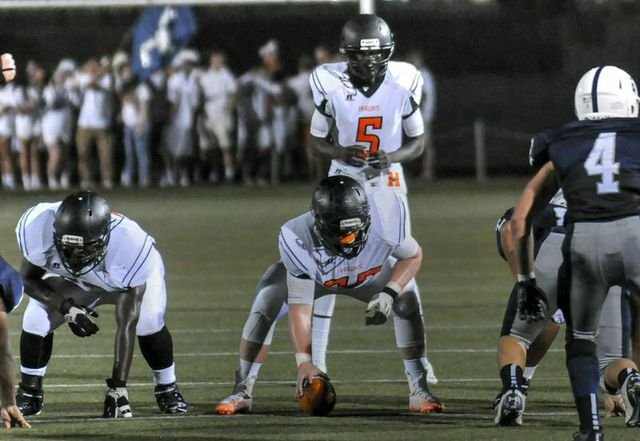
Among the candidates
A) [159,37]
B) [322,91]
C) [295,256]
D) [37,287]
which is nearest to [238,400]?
[295,256]

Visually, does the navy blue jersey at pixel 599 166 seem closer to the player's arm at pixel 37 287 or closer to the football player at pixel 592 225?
the football player at pixel 592 225

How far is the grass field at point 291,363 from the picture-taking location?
6.38m

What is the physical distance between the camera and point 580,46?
2486 centimetres

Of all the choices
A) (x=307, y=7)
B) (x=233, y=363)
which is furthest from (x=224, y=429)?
(x=307, y=7)

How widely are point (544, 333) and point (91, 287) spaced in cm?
215

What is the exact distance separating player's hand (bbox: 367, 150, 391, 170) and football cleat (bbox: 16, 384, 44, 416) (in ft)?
6.95

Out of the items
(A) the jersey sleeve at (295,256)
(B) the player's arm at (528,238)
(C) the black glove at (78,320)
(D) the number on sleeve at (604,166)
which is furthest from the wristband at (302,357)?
(D) the number on sleeve at (604,166)

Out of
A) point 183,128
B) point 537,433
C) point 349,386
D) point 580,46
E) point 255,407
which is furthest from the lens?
point 580,46

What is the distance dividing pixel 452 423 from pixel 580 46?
1909 centimetres

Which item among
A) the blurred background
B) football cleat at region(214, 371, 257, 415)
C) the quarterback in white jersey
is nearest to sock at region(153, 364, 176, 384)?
football cleat at region(214, 371, 257, 415)

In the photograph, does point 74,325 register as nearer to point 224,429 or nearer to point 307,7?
point 224,429

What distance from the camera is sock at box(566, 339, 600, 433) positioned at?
5688 mm

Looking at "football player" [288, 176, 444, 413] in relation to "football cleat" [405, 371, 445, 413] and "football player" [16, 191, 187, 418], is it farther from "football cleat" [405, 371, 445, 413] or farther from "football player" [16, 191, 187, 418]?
"football player" [16, 191, 187, 418]

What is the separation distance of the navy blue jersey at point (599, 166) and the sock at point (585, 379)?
0.50 m
